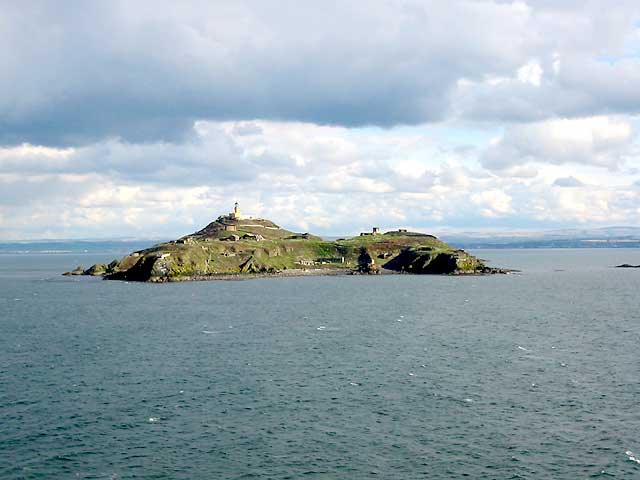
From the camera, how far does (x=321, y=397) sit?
231 feet

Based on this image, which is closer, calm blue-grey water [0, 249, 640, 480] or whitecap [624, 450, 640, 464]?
whitecap [624, 450, 640, 464]

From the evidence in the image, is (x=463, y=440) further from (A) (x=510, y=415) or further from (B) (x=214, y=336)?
(B) (x=214, y=336)

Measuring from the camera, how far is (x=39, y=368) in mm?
84750

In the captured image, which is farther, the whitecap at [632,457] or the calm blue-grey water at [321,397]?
the calm blue-grey water at [321,397]

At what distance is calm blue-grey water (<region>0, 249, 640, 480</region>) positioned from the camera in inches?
2063

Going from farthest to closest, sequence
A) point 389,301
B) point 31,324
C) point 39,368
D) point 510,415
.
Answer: point 389,301 → point 31,324 → point 39,368 → point 510,415

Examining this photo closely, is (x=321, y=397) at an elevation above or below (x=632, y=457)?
above

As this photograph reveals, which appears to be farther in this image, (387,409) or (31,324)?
(31,324)

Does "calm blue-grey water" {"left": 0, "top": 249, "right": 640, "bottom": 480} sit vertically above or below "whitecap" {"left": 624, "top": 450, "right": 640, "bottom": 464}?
above

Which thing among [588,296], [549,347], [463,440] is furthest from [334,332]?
[588,296]

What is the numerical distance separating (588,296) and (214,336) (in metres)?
114

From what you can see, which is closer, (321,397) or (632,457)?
(632,457)

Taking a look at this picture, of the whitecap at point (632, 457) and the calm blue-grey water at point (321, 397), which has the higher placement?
the calm blue-grey water at point (321, 397)

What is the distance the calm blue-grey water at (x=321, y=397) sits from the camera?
2063 inches
